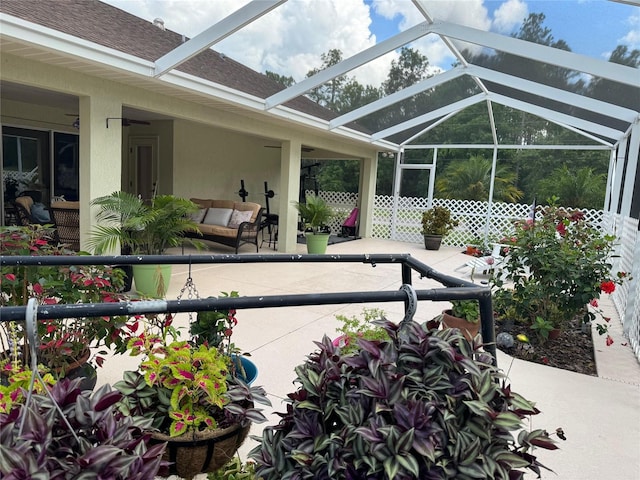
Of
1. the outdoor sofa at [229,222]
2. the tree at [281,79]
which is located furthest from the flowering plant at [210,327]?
the tree at [281,79]

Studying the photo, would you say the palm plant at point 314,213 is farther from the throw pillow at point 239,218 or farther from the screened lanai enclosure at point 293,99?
the throw pillow at point 239,218

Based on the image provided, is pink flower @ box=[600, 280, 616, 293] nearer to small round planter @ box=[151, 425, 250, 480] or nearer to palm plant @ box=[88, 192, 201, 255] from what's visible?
small round planter @ box=[151, 425, 250, 480]

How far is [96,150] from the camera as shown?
17.6 feet

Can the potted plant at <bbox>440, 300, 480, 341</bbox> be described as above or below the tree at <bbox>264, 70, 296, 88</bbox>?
below

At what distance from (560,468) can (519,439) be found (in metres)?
1.66

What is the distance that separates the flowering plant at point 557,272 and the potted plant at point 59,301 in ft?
11.7

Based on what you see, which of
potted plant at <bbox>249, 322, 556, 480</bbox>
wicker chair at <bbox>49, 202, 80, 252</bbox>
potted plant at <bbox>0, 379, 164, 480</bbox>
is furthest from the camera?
wicker chair at <bbox>49, 202, 80, 252</bbox>

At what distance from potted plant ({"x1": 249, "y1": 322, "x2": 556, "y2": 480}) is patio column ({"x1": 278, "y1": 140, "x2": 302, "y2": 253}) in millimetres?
8313

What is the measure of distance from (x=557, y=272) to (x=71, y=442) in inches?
159

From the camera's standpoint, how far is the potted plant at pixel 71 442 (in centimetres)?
83

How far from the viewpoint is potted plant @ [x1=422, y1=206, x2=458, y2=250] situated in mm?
11344

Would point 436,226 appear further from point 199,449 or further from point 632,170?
point 199,449

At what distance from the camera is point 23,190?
9.05 meters

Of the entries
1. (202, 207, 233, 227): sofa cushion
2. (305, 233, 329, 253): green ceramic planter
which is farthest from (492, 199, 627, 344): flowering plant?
(202, 207, 233, 227): sofa cushion
